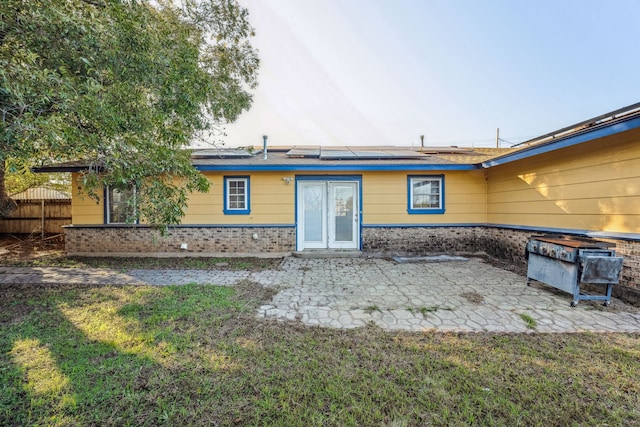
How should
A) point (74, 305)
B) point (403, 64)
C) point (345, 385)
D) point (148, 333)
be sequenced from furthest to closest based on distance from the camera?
point (403, 64) < point (74, 305) < point (148, 333) < point (345, 385)

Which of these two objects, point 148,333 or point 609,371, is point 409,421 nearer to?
point 609,371

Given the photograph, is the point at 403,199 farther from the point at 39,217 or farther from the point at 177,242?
the point at 39,217

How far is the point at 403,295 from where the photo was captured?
13.8 feet

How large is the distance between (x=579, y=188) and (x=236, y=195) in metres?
8.06

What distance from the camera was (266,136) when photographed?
845 centimetres

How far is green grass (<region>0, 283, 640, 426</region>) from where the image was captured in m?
1.77

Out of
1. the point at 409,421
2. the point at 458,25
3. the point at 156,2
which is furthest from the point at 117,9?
the point at 458,25

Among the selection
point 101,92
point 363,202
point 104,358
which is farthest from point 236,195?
→ point 104,358

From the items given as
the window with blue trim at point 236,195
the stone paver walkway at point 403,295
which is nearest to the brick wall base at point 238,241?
the window with blue trim at point 236,195

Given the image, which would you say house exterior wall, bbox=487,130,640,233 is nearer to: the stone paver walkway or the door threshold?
the stone paver walkway

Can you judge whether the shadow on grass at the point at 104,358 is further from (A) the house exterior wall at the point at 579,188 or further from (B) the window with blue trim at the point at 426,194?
(A) the house exterior wall at the point at 579,188

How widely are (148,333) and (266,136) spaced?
6852mm

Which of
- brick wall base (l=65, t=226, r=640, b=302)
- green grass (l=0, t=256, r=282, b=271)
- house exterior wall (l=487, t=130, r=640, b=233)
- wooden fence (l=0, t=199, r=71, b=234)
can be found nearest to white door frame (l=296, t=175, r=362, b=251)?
brick wall base (l=65, t=226, r=640, b=302)

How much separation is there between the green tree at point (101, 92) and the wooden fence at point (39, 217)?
8.34 m
